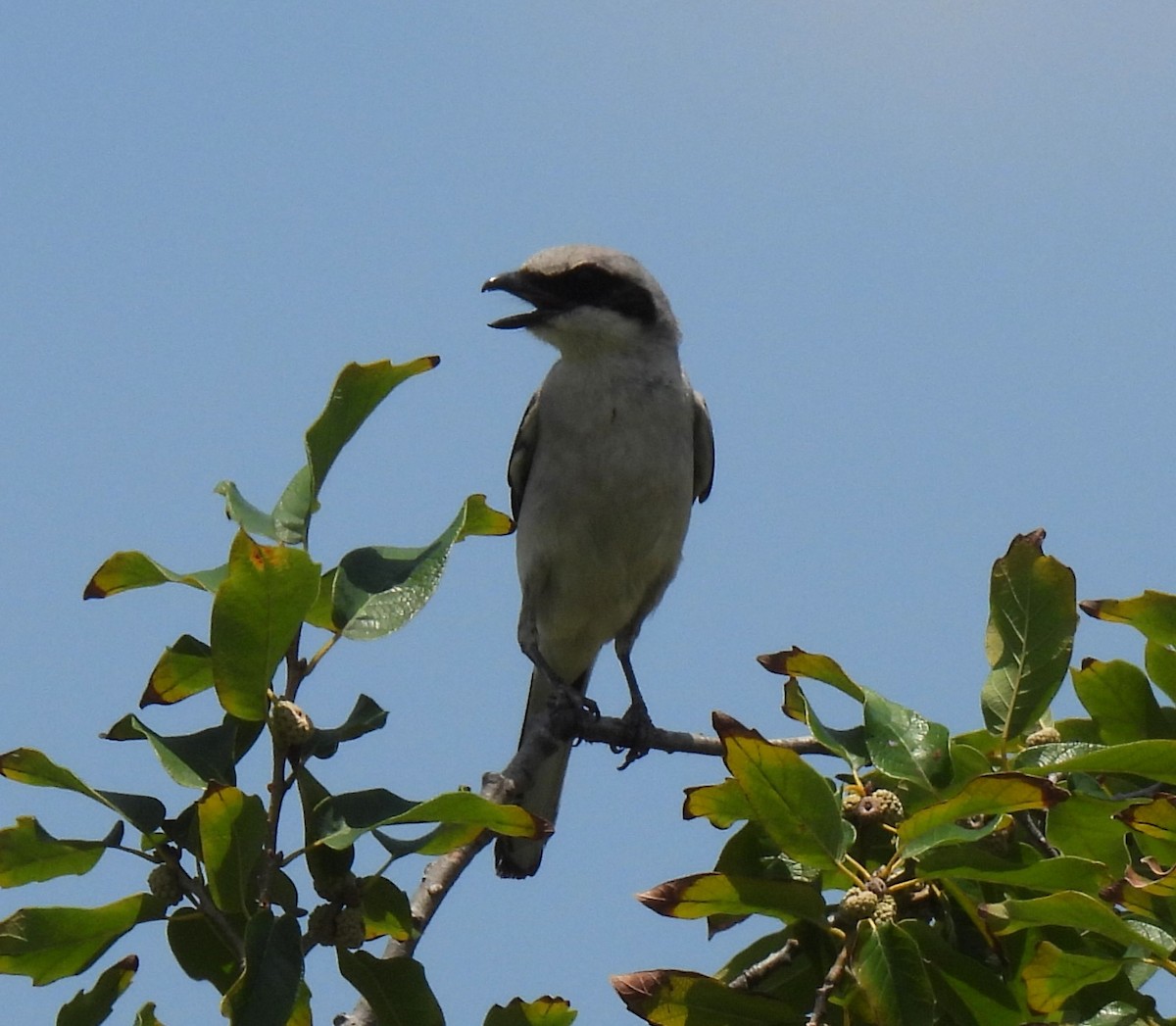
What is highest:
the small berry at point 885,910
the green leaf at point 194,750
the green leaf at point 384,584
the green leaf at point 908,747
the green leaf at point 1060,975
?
the green leaf at point 384,584

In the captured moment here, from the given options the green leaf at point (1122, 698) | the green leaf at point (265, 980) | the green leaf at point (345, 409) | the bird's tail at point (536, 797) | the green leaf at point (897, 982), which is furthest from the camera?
the bird's tail at point (536, 797)

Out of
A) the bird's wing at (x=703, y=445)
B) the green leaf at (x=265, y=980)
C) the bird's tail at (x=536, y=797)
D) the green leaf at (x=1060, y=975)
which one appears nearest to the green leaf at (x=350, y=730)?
the green leaf at (x=265, y=980)

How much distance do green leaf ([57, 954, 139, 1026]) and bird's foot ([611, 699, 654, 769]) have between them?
1901 mm

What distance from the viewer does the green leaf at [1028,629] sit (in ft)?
11.0

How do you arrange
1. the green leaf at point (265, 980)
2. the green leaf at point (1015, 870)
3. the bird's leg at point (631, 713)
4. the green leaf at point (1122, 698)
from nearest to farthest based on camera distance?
the green leaf at point (265, 980)
the green leaf at point (1015, 870)
the green leaf at point (1122, 698)
the bird's leg at point (631, 713)

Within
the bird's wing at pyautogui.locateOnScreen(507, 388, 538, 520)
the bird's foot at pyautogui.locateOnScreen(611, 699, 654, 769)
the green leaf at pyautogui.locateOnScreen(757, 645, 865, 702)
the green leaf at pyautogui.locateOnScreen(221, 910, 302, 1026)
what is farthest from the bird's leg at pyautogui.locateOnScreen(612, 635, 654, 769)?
the green leaf at pyautogui.locateOnScreen(221, 910, 302, 1026)

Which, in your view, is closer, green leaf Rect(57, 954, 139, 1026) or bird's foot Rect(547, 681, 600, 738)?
green leaf Rect(57, 954, 139, 1026)

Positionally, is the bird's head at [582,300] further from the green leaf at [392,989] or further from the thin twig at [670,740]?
the green leaf at [392,989]

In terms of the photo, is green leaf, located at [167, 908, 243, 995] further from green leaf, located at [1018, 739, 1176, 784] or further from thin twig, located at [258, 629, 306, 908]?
green leaf, located at [1018, 739, 1176, 784]

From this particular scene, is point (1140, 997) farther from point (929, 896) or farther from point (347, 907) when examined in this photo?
point (347, 907)

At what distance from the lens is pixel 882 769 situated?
3100mm

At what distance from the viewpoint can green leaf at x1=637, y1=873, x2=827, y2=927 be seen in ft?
9.41

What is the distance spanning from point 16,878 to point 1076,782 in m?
2.11

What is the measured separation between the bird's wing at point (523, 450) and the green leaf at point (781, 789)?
4.23 meters
